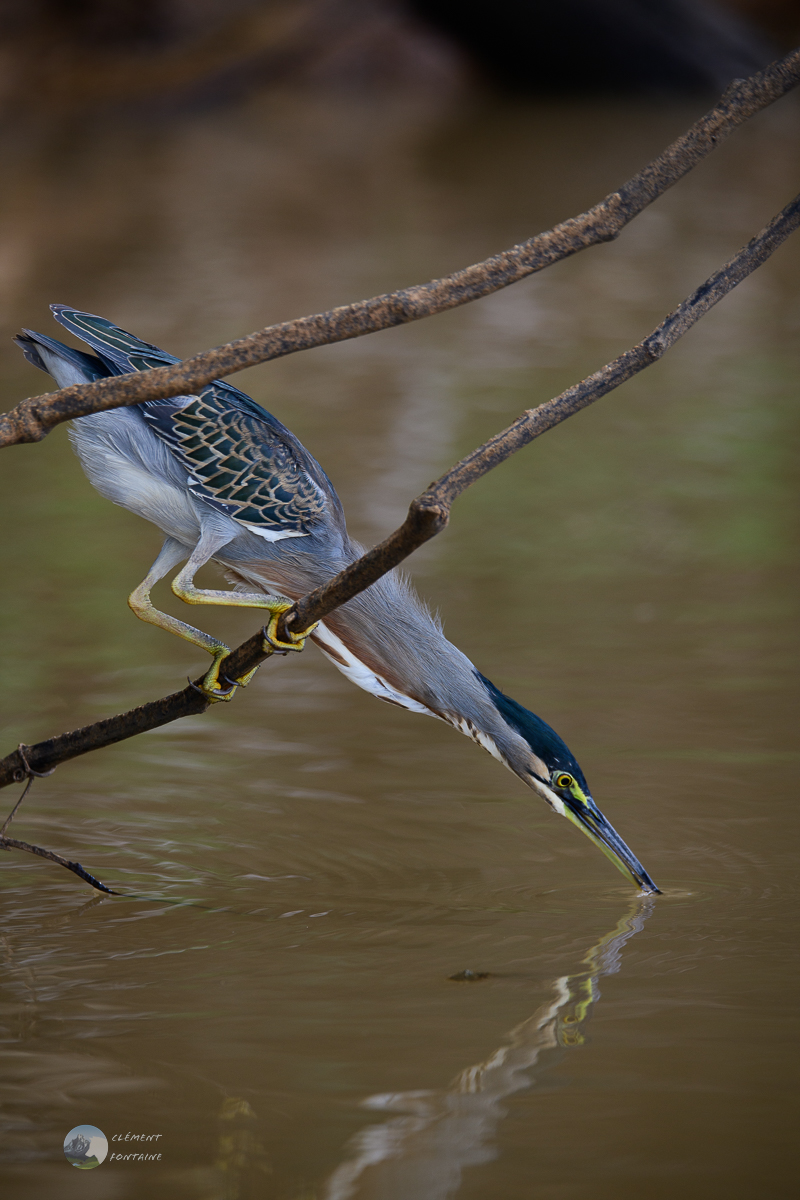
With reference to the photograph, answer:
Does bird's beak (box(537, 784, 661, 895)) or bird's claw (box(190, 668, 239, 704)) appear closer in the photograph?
bird's claw (box(190, 668, 239, 704))

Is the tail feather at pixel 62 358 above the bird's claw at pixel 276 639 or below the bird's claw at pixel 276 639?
above

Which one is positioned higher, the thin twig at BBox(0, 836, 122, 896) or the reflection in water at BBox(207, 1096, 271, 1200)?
the thin twig at BBox(0, 836, 122, 896)

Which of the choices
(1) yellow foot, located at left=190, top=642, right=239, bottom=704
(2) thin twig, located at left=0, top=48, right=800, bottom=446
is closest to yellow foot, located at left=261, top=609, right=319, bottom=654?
(1) yellow foot, located at left=190, top=642, right=239, bottom=704

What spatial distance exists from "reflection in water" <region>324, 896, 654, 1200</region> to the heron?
550mm

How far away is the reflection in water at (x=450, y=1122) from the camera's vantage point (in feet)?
6.94

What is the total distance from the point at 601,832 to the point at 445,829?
0.58 meters

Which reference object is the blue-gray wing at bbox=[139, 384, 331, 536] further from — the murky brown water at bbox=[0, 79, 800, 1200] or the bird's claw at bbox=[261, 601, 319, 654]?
the murky brown water at bbox=[0, 79, 800, 1200]

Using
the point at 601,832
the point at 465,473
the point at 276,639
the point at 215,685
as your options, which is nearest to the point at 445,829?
the point at 601,832

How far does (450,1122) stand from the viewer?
2.27 m

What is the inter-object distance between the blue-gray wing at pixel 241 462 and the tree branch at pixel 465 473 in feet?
1.15

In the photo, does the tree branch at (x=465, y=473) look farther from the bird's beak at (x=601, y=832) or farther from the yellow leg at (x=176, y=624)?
the bird's beak at (x=601, y=832)

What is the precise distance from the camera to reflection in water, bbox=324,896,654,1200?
2115mm

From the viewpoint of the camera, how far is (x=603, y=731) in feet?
13.1

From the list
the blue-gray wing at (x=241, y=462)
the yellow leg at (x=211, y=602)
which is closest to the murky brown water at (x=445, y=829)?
the yellow leg at (x=211, y=602)
